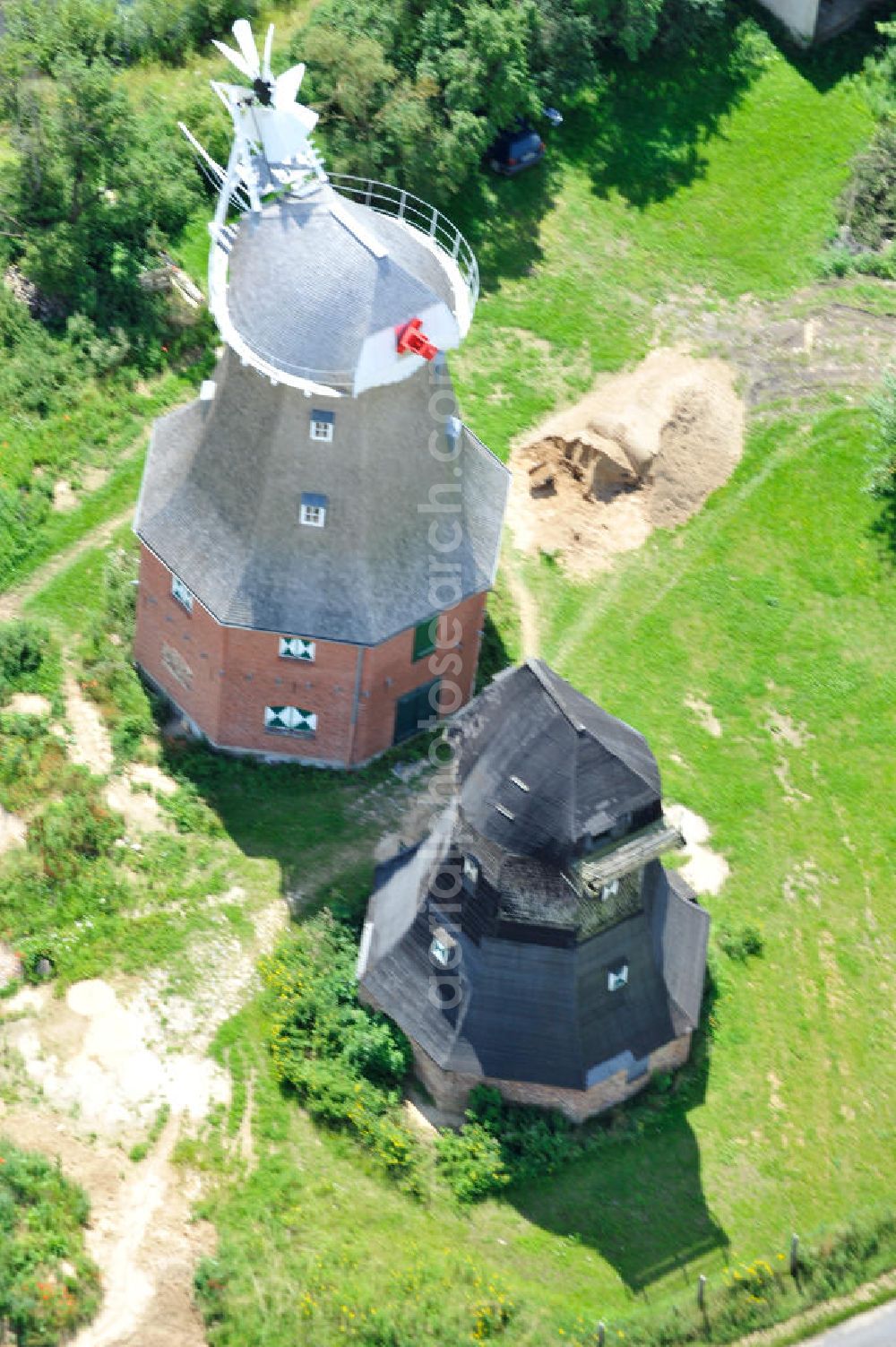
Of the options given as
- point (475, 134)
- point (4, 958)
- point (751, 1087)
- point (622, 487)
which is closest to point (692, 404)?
point (622, 487)

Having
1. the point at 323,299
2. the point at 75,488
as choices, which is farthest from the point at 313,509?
the point at 75,488

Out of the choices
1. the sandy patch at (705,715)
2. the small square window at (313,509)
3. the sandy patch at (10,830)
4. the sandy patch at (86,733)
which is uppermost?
the small square window at (313,509)

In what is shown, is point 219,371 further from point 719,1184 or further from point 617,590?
point 719,1184

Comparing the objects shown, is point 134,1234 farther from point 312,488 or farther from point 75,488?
point 75,488

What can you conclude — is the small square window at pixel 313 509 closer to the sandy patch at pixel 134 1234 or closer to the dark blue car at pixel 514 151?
the sandy patch at pixel 134 1234

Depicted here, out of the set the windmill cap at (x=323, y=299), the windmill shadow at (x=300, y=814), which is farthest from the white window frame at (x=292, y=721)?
the windmill cap at (x=323, y=299)

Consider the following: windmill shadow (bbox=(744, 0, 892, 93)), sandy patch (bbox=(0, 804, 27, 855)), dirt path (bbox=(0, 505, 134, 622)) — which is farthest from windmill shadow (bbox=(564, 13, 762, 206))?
sandy patch (bbox=(0, 804, 27, 855))
